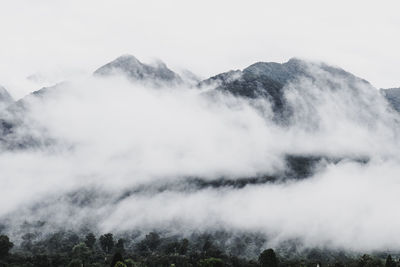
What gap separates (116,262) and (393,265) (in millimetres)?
114277

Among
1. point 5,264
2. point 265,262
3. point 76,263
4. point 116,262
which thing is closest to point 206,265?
point 265,262

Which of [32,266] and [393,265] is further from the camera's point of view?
[32,266]

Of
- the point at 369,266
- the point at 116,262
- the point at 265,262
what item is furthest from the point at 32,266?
the point at 369,266

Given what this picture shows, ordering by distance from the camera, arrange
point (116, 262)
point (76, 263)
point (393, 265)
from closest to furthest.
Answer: point (116, 262) < point (393, 265) < point (76, 263)

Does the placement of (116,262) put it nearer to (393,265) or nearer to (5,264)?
(5,264)

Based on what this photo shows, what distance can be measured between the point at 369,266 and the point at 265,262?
182 feet

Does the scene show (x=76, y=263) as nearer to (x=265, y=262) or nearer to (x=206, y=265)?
(x=206, y=265)

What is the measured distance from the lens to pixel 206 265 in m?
184

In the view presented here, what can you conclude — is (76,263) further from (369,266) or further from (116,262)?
(369,266)

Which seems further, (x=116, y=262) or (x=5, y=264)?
(x=5, y=264)

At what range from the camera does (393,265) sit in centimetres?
17275

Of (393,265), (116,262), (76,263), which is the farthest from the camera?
(76,263)

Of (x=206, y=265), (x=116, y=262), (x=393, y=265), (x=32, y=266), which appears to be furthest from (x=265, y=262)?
(x=32, y=266)

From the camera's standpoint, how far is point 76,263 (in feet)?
641
